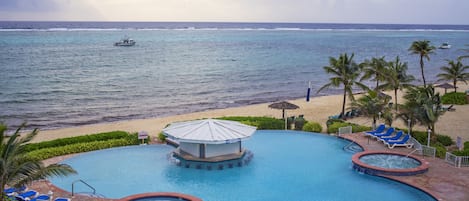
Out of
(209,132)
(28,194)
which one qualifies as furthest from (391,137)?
(28,194)

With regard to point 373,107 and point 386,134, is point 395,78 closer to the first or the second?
point 373,107

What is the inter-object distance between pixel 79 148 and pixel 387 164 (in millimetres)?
16250

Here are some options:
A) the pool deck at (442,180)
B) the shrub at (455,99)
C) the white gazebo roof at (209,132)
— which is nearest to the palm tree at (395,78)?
the shrub at (455,99)

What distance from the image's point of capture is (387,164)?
22.6 meters

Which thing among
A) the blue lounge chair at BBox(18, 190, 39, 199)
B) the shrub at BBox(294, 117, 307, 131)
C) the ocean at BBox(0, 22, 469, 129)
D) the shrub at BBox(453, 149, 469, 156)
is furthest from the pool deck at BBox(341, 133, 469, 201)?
the ocean at BBox(0, 22, 469, 129)

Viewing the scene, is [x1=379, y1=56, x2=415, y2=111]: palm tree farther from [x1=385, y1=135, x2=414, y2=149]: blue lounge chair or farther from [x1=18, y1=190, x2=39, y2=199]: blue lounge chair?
[x1=18, y1=190, x2=39, y2=199]: blue lounge chair

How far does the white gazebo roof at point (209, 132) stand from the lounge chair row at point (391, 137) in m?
7.84

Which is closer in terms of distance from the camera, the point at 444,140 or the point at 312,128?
the point at 444,140

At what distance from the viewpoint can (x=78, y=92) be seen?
53.4m

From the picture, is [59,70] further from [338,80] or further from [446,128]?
[446,128]

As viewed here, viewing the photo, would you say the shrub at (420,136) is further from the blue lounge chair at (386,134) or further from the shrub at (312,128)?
the shrub at (312,128)

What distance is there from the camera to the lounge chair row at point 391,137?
25.4 m

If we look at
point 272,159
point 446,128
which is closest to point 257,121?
point 272,159

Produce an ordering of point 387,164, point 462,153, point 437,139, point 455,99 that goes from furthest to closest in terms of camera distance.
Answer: point 455,99, point 437,139, point 462,153, point 387,164
